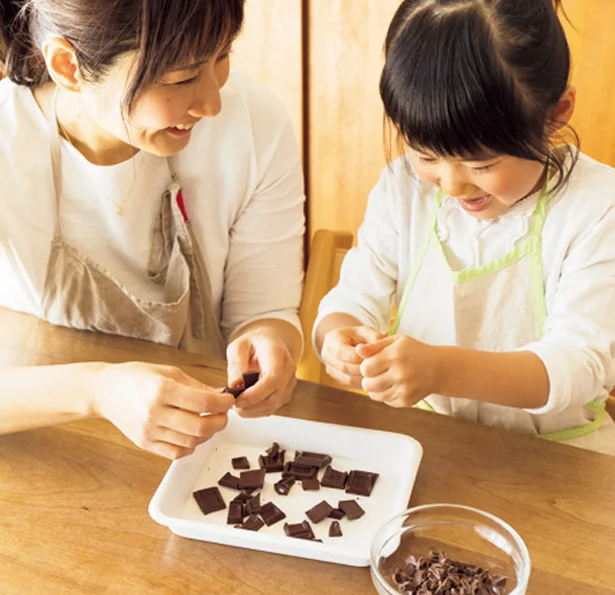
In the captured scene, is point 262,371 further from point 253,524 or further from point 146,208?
point 146,208

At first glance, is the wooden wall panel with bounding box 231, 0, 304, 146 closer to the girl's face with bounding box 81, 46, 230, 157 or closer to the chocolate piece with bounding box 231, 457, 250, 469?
the girl's face with bounding box 81, 46, 230, 157

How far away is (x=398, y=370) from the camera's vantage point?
48.7 inches

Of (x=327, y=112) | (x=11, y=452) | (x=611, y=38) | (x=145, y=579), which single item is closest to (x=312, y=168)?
(x=327, y=112)

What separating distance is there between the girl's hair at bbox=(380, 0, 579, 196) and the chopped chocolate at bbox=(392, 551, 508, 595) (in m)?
0.57

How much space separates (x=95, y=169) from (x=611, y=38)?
1.47 metres

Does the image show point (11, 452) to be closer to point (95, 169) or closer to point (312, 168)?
point (95, 169)

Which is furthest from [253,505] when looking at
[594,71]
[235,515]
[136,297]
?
[594,71]

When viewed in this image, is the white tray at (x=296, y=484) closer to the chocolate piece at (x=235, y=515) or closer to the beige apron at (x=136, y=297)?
the chocolate piece at (x=235, y=515)

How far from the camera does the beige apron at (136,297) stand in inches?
61.1

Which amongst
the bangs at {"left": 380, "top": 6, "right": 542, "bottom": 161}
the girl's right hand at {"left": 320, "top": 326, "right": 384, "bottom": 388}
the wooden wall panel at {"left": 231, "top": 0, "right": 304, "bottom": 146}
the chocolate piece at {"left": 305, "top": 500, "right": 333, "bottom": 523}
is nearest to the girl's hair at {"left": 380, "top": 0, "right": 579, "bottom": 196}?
the bangs at {"left": 380, "top": 6, "right": 542, "bottom": 161}

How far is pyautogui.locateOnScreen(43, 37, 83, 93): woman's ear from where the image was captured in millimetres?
1274

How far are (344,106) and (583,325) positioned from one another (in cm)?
161

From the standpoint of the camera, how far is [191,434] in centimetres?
117

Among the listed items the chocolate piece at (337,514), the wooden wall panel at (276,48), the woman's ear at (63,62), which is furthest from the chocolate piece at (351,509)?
the wooden wall panel at (276,48)
